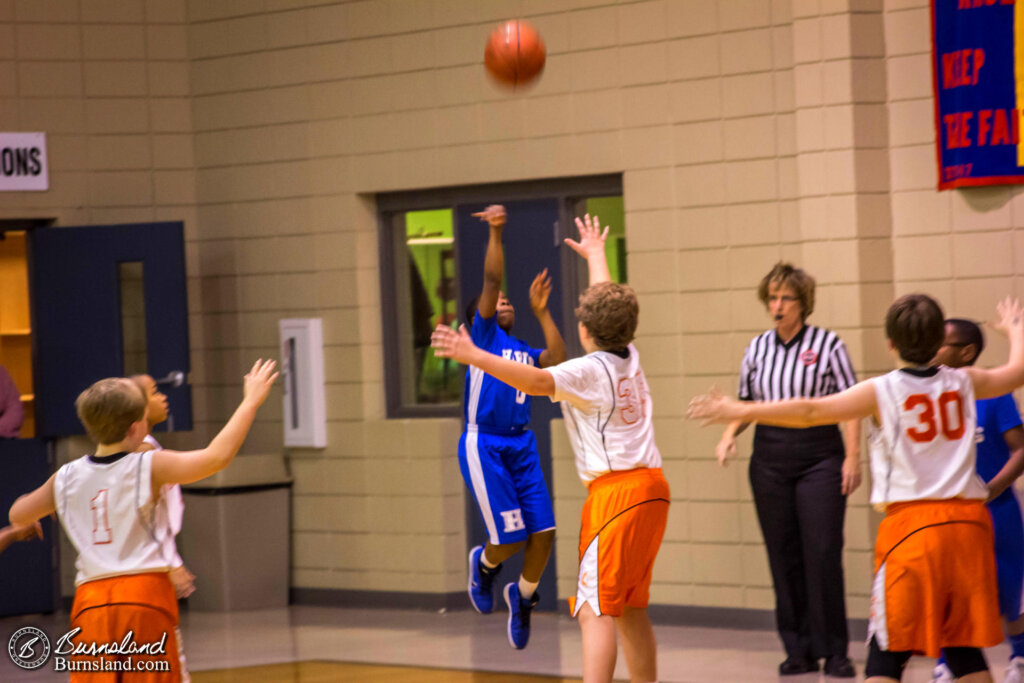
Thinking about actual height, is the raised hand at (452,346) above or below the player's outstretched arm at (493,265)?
below

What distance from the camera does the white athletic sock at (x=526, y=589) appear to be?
5832 millimetres

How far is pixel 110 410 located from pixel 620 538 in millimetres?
1695

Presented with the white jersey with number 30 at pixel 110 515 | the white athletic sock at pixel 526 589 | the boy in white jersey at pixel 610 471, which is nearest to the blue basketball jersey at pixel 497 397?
the white athletic sock at pixel 526 589

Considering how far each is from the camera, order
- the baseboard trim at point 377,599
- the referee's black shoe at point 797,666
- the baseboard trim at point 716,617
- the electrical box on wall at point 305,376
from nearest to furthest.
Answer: the referee's black shoe at point 797,666
the baseboard trim at point 716,617
the baseboard trim at point 377,599
the electrical box on wall at point 305,376

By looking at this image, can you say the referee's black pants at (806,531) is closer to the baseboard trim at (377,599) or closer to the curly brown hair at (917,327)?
the curly brown hair at (917,327)

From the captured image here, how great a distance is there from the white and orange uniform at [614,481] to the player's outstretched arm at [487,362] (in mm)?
132

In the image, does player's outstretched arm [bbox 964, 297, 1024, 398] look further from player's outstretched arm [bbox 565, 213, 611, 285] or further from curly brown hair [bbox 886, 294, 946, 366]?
player's outstretched arm [bbox 565, 213, 611, 285]

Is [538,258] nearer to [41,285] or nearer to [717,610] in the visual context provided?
[717,610]

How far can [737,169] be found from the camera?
7094mm

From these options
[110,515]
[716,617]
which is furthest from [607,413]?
[716,617]

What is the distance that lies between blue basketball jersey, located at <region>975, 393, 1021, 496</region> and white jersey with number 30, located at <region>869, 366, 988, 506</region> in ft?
4.32

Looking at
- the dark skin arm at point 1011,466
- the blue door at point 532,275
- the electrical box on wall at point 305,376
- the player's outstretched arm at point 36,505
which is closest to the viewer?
the player's outstretched arm at point 36,505

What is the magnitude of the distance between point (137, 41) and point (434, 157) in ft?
7.38

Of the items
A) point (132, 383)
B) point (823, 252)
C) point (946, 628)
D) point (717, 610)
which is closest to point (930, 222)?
point (823, 252)
